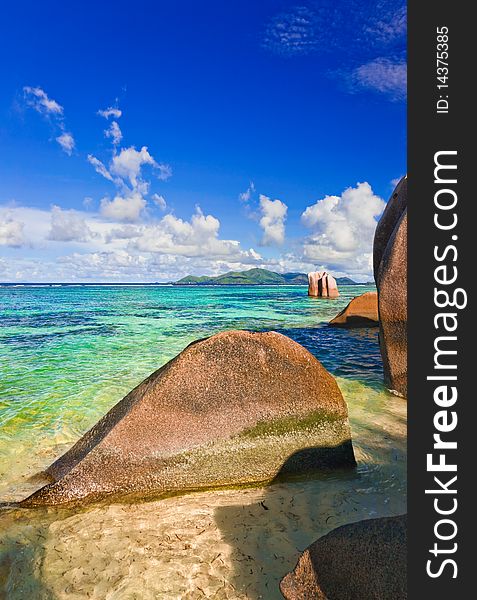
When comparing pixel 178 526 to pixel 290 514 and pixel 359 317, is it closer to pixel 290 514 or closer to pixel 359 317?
pixel 290 514

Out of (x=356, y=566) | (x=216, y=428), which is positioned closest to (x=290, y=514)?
(x=216, y=428)

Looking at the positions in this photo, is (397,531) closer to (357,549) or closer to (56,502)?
(357,549)

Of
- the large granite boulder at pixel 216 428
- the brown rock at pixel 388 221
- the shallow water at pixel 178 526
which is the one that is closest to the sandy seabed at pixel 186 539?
the shallow water at pixel 178 526

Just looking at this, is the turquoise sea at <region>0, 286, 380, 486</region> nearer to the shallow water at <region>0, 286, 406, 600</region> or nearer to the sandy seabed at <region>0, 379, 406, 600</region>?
the shallow water at <region>0, 286, 406, 600</region>

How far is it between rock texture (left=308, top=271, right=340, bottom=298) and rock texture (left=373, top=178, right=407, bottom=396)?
186ft

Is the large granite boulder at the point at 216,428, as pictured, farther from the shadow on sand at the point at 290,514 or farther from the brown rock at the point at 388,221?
the brown rock at the point at 388,221

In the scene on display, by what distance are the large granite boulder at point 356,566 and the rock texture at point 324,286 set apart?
63.4 meters

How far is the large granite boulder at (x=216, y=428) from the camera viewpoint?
4.63 meters

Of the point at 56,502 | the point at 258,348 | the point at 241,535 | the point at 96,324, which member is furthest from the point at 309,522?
the point at 96,324

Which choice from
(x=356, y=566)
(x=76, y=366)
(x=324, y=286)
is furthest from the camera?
(x=324, y=286)

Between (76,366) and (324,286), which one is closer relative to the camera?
(76,366)

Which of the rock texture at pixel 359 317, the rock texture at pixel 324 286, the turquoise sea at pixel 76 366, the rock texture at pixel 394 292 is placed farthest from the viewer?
the rock texture at pixel 324 286

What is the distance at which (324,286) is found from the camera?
65.2 meters

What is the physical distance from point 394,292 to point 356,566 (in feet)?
20.3
